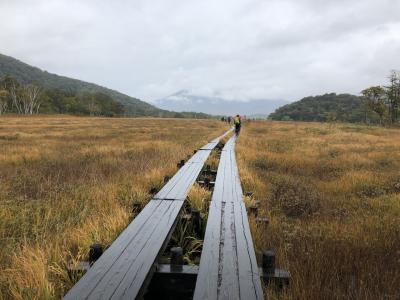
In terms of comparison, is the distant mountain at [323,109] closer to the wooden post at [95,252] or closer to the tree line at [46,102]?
the tree line at [46,102]

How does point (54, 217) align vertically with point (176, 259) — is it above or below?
below

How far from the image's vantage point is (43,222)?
5164mm

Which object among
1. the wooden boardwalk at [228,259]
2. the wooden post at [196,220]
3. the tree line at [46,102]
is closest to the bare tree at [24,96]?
the tree line at [46,102]

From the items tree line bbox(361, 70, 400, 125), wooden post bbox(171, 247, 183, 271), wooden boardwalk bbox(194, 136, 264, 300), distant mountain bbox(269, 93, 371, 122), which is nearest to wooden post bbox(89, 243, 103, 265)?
wooden post bbox(171, 247, 183, 271)

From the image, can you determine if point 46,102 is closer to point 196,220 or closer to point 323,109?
point 323,109

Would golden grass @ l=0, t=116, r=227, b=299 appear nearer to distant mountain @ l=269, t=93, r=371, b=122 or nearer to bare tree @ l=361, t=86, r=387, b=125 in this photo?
bare tree @ l=361, t=86, r=387, b=125

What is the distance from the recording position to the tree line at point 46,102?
3689 inches

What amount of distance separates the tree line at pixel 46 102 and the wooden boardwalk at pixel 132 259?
88907mm

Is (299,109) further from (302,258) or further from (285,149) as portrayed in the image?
(302,258)

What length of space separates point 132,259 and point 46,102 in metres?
116

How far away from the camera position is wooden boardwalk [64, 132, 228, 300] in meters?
2.59

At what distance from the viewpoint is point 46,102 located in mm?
108125

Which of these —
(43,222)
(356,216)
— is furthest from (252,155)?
(43,222)

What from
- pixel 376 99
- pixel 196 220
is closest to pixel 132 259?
pixel 196 220
